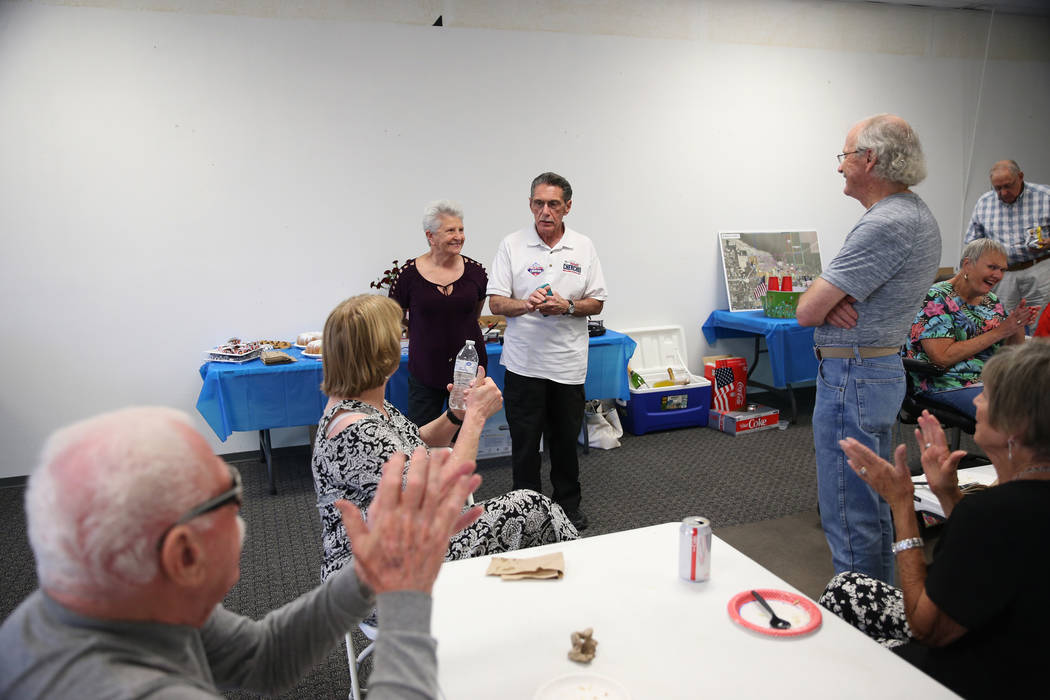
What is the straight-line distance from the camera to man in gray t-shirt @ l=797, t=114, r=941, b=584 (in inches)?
83.4

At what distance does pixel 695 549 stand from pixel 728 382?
13.1ft

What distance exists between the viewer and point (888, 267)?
2.11 metres

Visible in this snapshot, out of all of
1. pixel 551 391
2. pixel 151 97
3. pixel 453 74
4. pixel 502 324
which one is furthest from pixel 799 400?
pixel 151 97

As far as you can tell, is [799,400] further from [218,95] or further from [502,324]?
[218,95]

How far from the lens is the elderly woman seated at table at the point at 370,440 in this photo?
1.73 m

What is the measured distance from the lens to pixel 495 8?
4812mm

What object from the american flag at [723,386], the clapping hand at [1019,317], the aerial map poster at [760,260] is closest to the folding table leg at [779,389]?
the american flag at [723,386]

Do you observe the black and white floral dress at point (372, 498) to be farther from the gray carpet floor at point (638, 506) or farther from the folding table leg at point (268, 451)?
the folding table leg at point (268, 451)

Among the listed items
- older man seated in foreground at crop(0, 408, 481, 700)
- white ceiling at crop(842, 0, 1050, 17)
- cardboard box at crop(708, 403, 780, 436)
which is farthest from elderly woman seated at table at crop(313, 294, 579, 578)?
white ceiling at crop(842, 0, 1050, 17)

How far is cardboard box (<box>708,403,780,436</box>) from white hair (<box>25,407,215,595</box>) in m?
4.62

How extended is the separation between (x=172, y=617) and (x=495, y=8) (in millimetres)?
4877

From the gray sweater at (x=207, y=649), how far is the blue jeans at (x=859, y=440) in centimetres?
175

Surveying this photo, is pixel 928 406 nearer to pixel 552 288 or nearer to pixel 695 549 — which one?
pixel 552 288

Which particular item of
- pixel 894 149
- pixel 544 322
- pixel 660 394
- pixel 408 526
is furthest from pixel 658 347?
pixel 408 526
